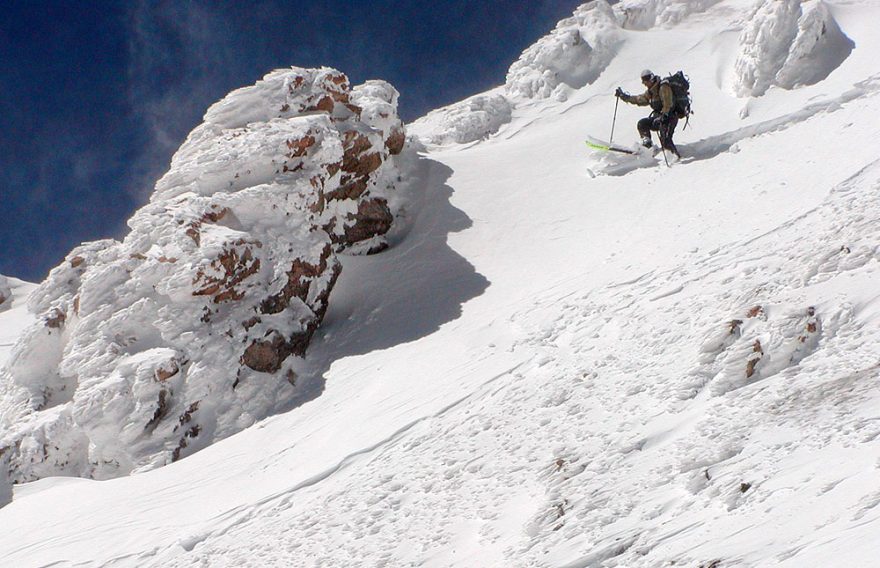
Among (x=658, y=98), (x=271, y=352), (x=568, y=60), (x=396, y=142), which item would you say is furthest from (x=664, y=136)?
(x=271, y=352)

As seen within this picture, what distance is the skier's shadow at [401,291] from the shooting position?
1628 centimetres

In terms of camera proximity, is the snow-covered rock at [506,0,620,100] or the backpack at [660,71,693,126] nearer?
the backpack at [660,71,693,126]

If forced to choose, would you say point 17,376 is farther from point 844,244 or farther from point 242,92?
point 844,244

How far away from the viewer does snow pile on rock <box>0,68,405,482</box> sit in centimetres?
1466

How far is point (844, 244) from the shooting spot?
1047cm

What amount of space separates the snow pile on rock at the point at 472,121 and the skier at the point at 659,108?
8.06 metres

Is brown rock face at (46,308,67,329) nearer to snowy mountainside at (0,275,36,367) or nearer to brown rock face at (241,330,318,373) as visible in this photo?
brown rock face at (241,330,318,373)

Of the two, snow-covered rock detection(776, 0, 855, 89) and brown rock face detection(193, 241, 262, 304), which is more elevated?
snow-covered rock detection(776, 0, 855, 89)

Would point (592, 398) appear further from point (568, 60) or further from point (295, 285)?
point (568, 60)

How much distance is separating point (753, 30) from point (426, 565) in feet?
69.7

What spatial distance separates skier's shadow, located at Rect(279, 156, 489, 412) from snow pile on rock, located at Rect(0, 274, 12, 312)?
65.3ft

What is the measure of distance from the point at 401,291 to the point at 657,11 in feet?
67.1

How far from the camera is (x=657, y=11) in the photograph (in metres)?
31.9

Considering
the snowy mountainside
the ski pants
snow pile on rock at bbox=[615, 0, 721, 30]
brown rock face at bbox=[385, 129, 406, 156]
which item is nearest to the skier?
the ski pants
